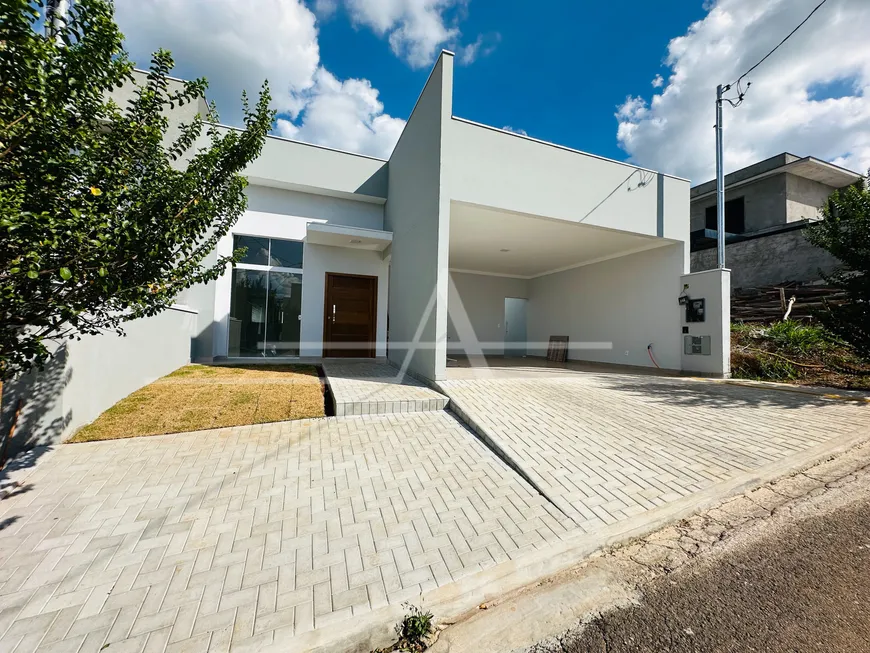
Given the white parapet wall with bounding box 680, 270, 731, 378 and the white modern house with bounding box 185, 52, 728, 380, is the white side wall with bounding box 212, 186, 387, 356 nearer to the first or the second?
the white modern house with bounding box 185, 52, 728, 380

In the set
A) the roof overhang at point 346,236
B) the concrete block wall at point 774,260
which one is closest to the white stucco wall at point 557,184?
the roof overhang at point 346,236

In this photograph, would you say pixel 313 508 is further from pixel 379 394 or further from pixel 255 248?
pixel 255 248

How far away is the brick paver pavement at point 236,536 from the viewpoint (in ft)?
5.28

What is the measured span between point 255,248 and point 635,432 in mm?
8952

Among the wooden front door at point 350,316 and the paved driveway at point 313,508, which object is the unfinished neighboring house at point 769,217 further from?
the wooden front door at point 350,316

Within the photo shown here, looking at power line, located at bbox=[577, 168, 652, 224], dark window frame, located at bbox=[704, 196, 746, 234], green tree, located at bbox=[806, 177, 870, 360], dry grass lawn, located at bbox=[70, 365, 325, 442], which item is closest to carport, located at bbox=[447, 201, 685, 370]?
power line, located at bbox=[577, 168, 652, 224]

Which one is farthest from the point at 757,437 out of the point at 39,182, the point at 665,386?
the point at 39,182

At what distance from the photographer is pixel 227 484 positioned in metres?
2.85

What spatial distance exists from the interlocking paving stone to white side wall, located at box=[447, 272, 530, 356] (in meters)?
6.36

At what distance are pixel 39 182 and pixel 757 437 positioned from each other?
629 cm

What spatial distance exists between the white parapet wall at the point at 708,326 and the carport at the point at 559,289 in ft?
0.96

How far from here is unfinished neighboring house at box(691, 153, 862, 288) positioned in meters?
10.8

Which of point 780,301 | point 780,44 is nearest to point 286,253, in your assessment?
point 780,44

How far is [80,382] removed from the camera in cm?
370
